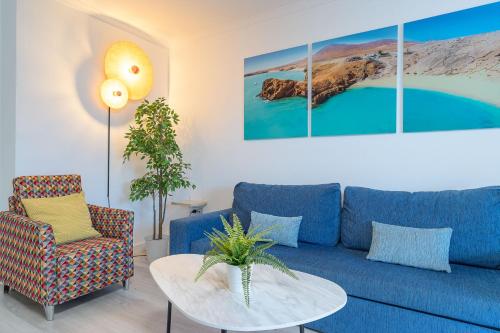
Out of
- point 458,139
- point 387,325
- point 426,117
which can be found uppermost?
point 426,117

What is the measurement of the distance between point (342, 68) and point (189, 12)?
1577 millimetres

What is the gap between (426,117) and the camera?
2189 mm

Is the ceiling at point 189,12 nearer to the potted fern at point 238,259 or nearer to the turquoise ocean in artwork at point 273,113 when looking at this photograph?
the turquoise ocean in artwork at point 273,113

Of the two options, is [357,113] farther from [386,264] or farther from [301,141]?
[386,264]

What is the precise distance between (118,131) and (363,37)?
251 cm

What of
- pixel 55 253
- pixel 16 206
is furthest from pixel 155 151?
pixel 55 253

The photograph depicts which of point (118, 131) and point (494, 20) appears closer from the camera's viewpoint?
point (494, 20)

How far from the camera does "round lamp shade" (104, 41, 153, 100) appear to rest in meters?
2.90

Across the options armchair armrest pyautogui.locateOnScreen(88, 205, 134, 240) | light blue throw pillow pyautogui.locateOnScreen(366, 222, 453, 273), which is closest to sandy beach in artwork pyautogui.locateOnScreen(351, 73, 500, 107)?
light blue throw pillow pyautogui.locateOnScreen(366, 222, 453, 273)

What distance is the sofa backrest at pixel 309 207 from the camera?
7.47 feet

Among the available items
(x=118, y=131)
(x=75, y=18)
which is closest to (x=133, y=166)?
(x=118, y=131)

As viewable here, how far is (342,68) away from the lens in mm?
2537

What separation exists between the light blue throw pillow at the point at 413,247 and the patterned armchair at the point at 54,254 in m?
1.79

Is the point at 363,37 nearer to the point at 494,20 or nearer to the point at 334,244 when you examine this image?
the point at 494,20
